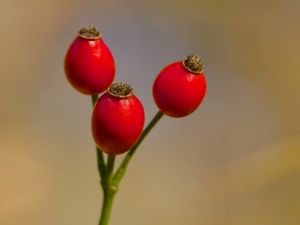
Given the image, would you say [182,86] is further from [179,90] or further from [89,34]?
[89,34]

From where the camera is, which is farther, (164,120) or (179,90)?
(164,120)

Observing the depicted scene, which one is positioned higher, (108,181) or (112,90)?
(112,90)

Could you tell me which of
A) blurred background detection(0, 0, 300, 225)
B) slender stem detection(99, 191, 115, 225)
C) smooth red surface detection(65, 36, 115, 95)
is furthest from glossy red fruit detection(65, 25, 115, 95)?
blurred background detection(0, 0, 300, 225)

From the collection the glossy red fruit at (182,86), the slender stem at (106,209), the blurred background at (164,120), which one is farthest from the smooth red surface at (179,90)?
the blurred background at (164,120)

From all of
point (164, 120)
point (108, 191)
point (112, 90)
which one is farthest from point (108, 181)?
point (164, 120)

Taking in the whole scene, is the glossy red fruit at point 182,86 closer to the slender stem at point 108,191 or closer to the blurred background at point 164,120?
the slender stem at point 108,191

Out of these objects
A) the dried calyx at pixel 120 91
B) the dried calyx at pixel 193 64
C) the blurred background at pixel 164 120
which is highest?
the dried calyx at pixel 193 64

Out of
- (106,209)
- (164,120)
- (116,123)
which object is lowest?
(164,120)
